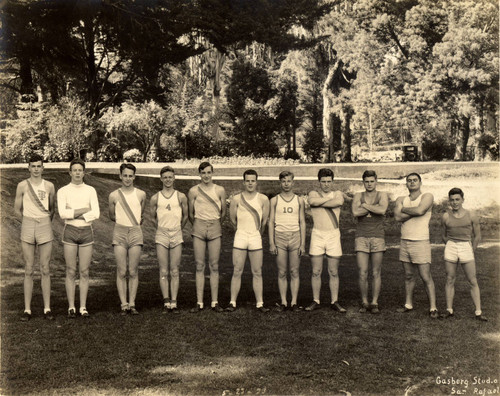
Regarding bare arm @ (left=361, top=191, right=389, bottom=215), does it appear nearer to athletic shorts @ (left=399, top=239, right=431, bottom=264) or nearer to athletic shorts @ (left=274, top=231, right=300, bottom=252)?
athletic shorts @ (left=399, top=239, right=431, bottom=264)

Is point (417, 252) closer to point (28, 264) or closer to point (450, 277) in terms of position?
point (450, 277)

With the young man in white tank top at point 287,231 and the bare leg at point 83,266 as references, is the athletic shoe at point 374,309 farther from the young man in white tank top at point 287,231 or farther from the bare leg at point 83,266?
the bare leg at point 83,266

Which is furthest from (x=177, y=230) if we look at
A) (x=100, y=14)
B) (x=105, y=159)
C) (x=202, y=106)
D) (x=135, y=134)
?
(x=202, y=106)

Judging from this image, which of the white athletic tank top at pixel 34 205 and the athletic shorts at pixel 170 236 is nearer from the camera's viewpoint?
the white athletic tank top at pixel 34 205

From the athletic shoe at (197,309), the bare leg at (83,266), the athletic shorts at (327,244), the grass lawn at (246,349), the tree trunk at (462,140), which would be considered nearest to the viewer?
the grass lawn at (246,349)

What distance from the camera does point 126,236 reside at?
639cm

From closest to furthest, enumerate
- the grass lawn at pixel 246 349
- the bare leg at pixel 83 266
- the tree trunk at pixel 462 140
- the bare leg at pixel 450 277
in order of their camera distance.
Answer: the grass lawn at pixel 246 349, the bare leg at pixel 83 266, the bare leg at pixel 450 277, the tree trunk at pixel 462 140

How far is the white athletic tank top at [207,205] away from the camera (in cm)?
659

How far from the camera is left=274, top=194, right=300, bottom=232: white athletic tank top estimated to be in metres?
6.59

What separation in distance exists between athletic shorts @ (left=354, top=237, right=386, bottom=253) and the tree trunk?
2203 centimetres

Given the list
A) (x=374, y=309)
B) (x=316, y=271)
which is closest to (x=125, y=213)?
(x=316, y=271)

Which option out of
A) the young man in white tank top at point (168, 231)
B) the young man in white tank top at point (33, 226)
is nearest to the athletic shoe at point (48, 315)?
the young man in white tank top at point (33, 226)


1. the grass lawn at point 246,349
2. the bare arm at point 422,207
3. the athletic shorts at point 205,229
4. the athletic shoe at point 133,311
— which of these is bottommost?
the grass lawn at point 246,349

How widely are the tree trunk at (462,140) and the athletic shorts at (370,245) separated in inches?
867
